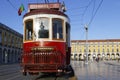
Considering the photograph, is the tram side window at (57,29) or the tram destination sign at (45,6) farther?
the tram destination sign at (45,6)

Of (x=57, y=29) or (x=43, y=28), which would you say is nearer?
(x=43, y=28)

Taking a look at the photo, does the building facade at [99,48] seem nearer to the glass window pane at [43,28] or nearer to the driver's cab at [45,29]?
the driver's cab at [45,29]

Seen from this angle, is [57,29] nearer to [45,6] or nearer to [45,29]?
[45,29]

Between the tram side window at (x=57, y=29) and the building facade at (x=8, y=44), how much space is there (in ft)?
210

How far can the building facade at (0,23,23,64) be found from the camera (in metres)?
80.7

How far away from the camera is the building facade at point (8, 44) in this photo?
80.7 meters

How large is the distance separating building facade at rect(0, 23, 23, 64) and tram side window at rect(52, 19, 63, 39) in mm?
63950

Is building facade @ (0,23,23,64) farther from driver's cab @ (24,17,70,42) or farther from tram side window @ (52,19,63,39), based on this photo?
tram side window @ (52,19,63,39)

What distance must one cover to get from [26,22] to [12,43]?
7891 cm

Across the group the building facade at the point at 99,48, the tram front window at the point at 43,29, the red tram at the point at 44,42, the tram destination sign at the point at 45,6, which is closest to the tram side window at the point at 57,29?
the red tram at the point at 44,42

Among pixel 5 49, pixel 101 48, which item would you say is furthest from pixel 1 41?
pixel 101 48

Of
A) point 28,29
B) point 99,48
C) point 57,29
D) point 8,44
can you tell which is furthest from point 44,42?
point 99,48

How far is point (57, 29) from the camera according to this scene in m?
16.0

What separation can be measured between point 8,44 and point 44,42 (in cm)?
7429
